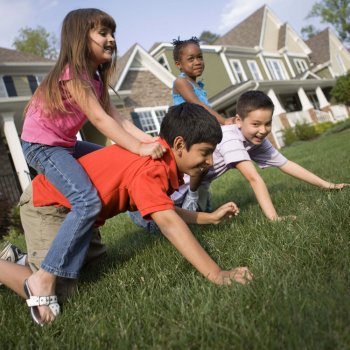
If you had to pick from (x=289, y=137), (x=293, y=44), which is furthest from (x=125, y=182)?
(x=293, y=44)

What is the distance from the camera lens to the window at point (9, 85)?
15352 mm

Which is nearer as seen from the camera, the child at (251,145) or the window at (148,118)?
the child at (251,145)

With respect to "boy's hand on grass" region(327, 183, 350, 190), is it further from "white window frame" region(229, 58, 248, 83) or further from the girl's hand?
"white window frame" region(229, 58, 248, 83)

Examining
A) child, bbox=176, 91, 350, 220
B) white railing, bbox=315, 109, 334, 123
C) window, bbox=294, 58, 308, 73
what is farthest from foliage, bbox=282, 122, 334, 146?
child, bbox=176, 91, 350, 220

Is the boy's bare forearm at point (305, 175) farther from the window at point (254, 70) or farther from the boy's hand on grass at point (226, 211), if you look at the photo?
the window at point (254, 70)

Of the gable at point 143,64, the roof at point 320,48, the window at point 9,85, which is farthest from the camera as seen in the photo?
the roof at point 320,48

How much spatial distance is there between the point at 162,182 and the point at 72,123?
3.22ft

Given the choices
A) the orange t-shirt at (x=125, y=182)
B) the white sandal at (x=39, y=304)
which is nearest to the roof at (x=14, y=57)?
the orange t-shirt at (x=125, y=182)

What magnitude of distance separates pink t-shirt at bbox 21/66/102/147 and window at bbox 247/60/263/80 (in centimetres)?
2635

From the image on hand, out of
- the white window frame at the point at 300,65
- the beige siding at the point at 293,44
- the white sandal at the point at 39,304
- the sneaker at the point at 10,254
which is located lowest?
the white sandal at the point at 39,304

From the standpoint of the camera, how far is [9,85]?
50.8 feet

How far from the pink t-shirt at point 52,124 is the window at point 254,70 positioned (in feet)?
86.5

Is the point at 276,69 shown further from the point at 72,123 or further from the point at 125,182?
the point at 125,182

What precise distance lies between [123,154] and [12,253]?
127 cm
